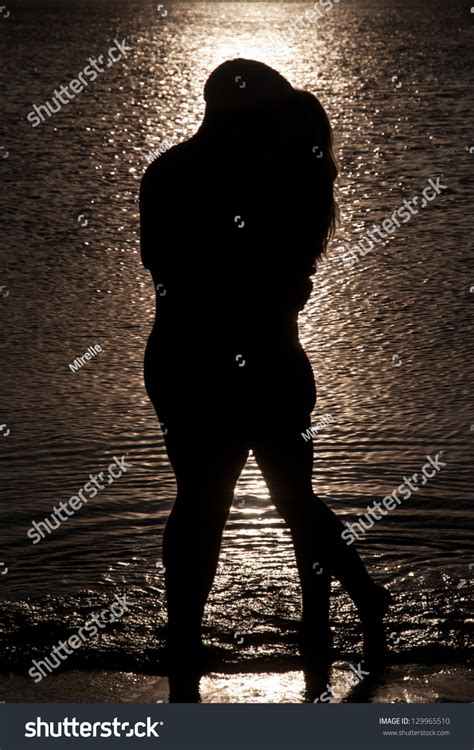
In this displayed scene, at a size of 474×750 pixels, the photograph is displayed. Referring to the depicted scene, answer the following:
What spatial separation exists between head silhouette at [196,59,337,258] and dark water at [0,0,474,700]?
572mm

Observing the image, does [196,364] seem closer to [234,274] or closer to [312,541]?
[234,274]

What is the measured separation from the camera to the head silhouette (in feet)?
13.9

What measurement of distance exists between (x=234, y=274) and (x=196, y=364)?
0.26 meters

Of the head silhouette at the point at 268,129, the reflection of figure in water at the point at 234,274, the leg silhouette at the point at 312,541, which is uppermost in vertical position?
the head silhouette at the point at 268,129

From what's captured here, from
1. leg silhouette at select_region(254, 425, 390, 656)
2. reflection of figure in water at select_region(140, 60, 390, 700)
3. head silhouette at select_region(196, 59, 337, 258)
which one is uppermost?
head silhouette at select_region(196, 59, 337, 258)

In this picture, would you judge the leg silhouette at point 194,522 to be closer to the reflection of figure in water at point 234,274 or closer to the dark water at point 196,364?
the reflection of figure in water at point 234,274

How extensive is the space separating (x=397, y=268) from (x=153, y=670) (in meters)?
6.28

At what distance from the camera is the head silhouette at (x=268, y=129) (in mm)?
4223

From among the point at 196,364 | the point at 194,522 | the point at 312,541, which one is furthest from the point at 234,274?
the point at 312,541

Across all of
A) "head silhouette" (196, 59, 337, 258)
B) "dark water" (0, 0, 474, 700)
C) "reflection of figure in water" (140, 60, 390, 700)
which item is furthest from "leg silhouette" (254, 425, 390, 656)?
"head silhouette" (196, 59, 337, 258)

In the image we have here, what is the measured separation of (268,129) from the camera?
4.28 metres

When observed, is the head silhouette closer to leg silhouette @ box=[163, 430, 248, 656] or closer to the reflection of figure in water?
the reflection of figure in water

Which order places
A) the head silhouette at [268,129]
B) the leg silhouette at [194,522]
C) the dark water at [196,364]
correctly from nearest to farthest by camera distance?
the head silhouette at [268,129]
the leg silhouette at [194,522]
the dark water at [196,364]

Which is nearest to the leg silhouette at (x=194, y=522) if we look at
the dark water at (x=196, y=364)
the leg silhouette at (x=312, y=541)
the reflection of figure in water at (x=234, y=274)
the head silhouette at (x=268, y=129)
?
the reflection of figure in water at (x=234, y=274)
